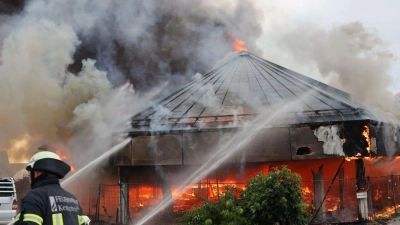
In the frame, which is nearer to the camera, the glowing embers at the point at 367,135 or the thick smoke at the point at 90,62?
the glowing embers at the point at 367,135

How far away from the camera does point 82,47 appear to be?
24672 millimetres

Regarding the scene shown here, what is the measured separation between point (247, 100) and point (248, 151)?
117 inches

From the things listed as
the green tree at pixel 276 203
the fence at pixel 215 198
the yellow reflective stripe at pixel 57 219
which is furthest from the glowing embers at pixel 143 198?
the yellow reflective stripe at pixel 57 219

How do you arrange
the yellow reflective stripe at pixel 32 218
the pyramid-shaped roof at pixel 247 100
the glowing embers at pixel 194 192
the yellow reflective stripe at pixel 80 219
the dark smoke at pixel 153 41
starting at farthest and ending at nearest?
the dark smoke at pixel 153 41
the pyramid-shaped roof at pixel 247 100
the glowing embers at pixel 194 192
the yellow reflective stripe at pixel 80 219
the yellow reflective stripe at pixel 32 218

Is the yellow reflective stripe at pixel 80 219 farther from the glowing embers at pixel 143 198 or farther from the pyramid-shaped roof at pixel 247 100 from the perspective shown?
the glowing embers at pixel 143 198

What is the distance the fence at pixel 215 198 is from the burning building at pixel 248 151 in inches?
1.6

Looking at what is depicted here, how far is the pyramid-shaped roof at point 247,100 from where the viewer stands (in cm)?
1559

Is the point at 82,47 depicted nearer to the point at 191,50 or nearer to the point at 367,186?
the point at 191,50

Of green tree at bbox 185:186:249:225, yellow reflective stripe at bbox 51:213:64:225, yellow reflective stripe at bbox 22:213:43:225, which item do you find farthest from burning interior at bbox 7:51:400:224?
yellow reflective stripe at bbox 22:213:43:225

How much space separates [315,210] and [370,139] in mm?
3312

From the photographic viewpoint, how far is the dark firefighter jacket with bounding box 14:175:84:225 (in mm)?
3152

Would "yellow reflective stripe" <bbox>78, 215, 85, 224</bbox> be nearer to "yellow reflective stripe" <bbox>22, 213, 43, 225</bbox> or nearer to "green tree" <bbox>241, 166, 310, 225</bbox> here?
"yellow reflective stripe" <bbox>22, 213, 43, 225</bbox>

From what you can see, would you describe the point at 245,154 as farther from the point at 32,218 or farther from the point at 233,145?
the point at 32,218

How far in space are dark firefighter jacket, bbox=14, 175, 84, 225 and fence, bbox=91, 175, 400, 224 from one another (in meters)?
11.3
